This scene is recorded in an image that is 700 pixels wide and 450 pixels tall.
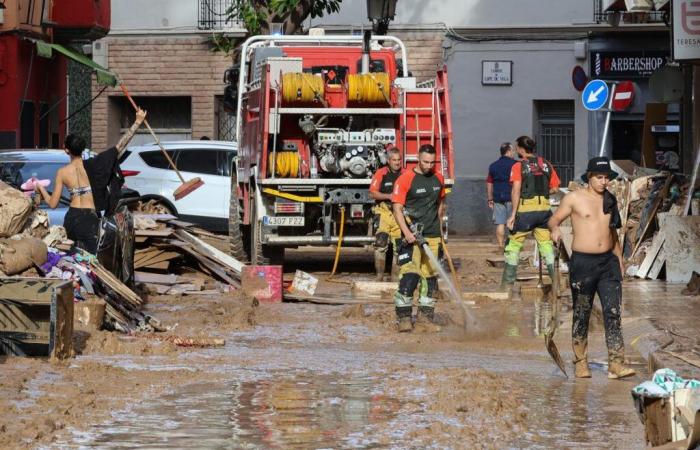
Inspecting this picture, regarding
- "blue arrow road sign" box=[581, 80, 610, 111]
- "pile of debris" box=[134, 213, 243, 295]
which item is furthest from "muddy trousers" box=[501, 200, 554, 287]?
"blue arrow road sign" box=[581, 80, 610, 111]

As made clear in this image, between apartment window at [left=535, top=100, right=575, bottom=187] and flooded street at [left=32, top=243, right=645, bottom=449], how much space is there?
18.1 m

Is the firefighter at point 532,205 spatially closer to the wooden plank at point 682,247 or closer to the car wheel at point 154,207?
the wooden plank at point 682,247

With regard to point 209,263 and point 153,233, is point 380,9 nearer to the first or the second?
point 209,263

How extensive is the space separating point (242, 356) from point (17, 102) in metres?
13.9

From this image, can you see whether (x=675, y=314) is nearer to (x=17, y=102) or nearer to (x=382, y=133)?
(x=382, y=133)

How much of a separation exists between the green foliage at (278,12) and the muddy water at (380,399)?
1327 cm

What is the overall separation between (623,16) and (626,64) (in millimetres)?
4543

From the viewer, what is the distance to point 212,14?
3322 cm

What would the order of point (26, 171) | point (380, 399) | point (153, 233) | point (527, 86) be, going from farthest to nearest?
point (527, 86), point (153, 233), point (26, 171), point (380, 399)

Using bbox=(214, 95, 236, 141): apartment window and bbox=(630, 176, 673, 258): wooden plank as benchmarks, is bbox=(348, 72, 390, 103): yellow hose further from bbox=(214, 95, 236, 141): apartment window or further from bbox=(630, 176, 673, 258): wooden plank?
bbox=(214, 95, 236, 141): apartment window

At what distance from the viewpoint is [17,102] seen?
24.3 metres

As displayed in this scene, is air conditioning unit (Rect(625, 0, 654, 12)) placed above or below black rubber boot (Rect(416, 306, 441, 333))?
above

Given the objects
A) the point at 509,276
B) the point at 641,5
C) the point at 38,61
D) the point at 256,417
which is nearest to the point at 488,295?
the point at 509,276

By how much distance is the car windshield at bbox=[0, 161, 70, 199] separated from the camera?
17.0 metres
